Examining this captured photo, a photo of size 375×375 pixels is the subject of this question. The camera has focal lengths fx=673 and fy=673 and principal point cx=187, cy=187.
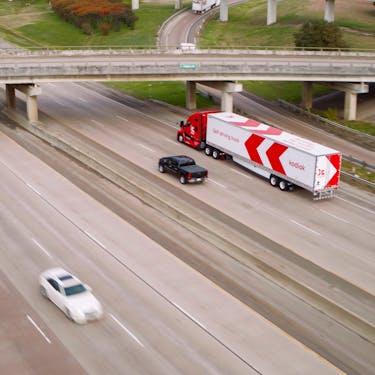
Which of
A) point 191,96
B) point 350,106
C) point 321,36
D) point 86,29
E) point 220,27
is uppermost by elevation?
point 321,36

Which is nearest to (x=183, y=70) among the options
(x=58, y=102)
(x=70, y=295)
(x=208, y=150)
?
(x=208, y=150)

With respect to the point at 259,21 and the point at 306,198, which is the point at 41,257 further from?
the point at 259,21

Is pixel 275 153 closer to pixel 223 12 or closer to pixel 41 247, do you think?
pixel 41 247

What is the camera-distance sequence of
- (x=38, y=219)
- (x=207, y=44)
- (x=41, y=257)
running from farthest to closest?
1. (x=207, y=44)
2. (x=38, y=219)
3. (x=41, y=257)

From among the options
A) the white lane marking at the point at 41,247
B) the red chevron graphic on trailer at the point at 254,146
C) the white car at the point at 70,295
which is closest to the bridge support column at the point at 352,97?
the red chevron graphic on trailer at the point at 254,146

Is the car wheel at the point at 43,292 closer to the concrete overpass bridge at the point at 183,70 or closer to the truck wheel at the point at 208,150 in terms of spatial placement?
the truck wheel at the point at 208,150

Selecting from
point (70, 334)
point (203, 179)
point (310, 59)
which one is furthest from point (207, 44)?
point (70, 334)

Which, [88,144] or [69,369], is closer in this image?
[69,369]
